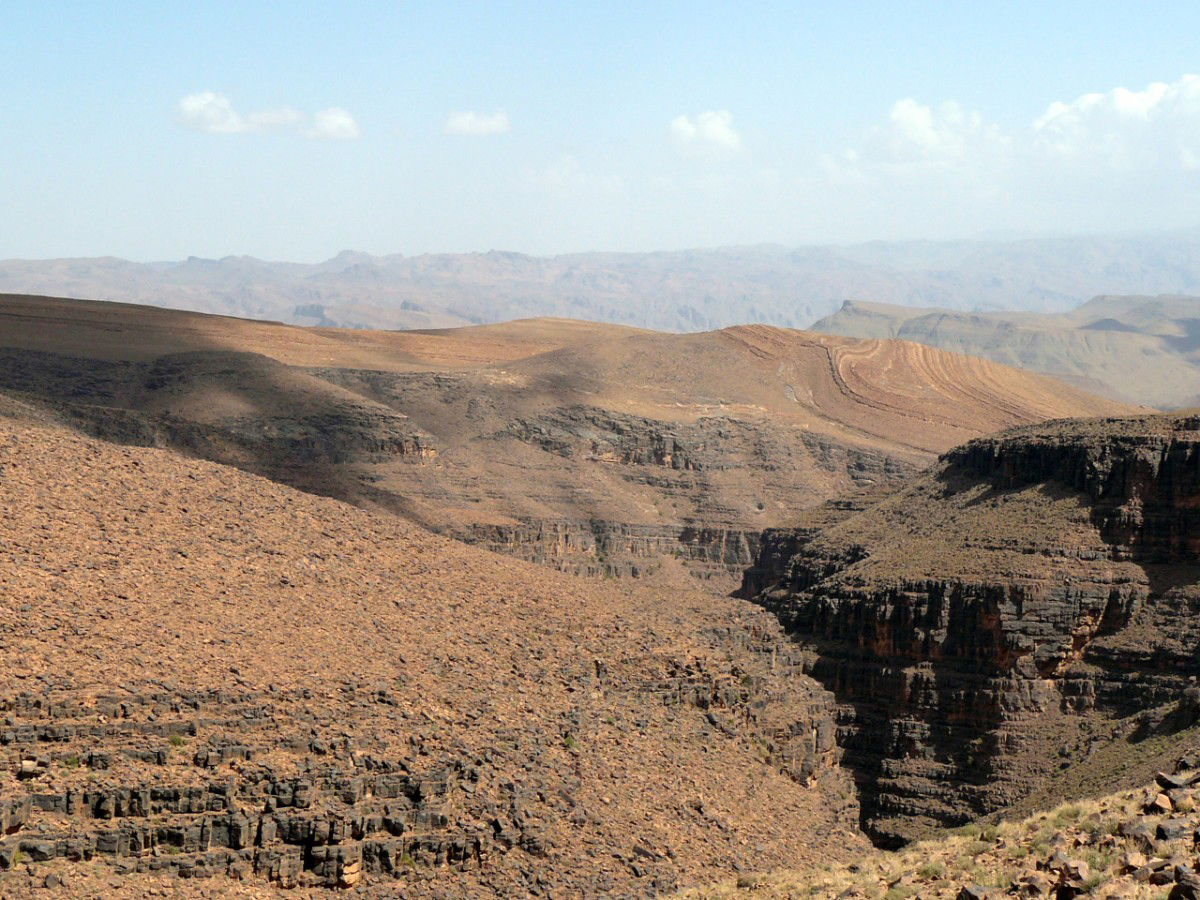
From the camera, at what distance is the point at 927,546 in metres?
72.2

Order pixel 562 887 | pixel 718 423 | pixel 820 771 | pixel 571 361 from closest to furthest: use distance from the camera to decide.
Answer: pixel 562 887 < pixel 820 771 < pixel 718 423 < pixel 571 361

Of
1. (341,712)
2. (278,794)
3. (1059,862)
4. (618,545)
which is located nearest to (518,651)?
(341,712)

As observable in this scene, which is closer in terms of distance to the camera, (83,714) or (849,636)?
(83,714)

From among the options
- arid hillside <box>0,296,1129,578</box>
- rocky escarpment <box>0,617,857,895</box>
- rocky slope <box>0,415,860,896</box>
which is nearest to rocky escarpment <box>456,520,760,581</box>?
arid hillside <box>0,296,1129,578</box>

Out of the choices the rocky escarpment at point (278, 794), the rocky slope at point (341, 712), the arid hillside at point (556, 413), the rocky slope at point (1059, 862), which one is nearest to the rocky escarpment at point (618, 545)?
the arid hillside at point (556, 413)

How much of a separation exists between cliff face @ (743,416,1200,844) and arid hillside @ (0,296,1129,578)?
3261 centimetres

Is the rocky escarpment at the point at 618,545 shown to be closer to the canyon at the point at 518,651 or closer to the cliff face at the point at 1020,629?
the canyon at the point at 518,651

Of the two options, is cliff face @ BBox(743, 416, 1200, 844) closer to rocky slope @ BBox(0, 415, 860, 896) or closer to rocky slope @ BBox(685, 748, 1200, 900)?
rocky slope @ BBox(0, 415, 860, 896)

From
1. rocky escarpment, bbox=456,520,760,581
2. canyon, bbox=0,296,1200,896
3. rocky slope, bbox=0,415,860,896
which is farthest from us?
rocky escarpment, bbox=456,520,760,581

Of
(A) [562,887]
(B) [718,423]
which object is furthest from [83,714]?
(B) [718,423]

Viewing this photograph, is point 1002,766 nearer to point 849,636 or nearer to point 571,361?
point 849,636

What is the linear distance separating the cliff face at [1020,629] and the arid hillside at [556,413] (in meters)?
32.6

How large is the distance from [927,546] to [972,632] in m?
6.11

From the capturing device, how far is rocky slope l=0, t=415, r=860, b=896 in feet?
126
